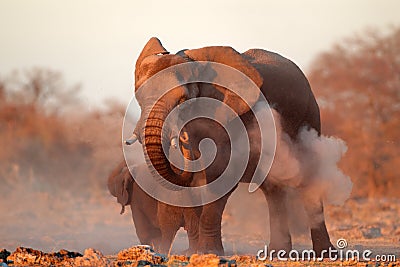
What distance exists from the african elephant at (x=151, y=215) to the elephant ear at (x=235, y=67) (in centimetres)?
141

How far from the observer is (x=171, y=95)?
1055cm

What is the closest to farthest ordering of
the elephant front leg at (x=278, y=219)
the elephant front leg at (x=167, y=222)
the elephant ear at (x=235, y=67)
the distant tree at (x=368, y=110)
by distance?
the elephant ear at (x=235, y=67), the elephant front leg at (x=167, y=222), the elephant front leg at (x=278, y=219), the distant tree at (x=368, y=110)

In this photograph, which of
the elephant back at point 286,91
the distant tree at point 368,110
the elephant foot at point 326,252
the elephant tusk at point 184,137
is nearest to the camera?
the elephant tusk at point 184,137

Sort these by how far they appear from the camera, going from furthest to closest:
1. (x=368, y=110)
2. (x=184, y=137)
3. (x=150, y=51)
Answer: (x=368, y=110) < (x=150, y=51) < (x=184, y=137)

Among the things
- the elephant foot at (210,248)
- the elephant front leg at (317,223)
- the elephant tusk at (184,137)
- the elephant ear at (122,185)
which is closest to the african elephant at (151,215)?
the elephant ear at (122,185)

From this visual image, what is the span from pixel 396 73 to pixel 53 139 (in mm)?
11598

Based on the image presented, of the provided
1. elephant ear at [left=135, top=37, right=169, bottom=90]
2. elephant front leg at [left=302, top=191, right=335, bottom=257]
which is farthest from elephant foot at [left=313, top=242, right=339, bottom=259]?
elephant ear at [left=135, top=37, right=169, bottom=90]

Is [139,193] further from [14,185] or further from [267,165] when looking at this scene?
[14,185]

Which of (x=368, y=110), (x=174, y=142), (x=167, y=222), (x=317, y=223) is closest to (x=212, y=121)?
(x=174, y=142)

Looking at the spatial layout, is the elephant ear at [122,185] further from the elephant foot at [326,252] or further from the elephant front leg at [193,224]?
the elephant foot at [326,252]

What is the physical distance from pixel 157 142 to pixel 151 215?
8.96 ft

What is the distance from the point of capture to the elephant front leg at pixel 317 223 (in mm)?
11734

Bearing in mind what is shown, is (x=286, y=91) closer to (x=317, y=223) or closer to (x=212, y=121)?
(x=212, y=121)

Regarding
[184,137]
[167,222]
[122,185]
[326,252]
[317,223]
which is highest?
[122,185]
